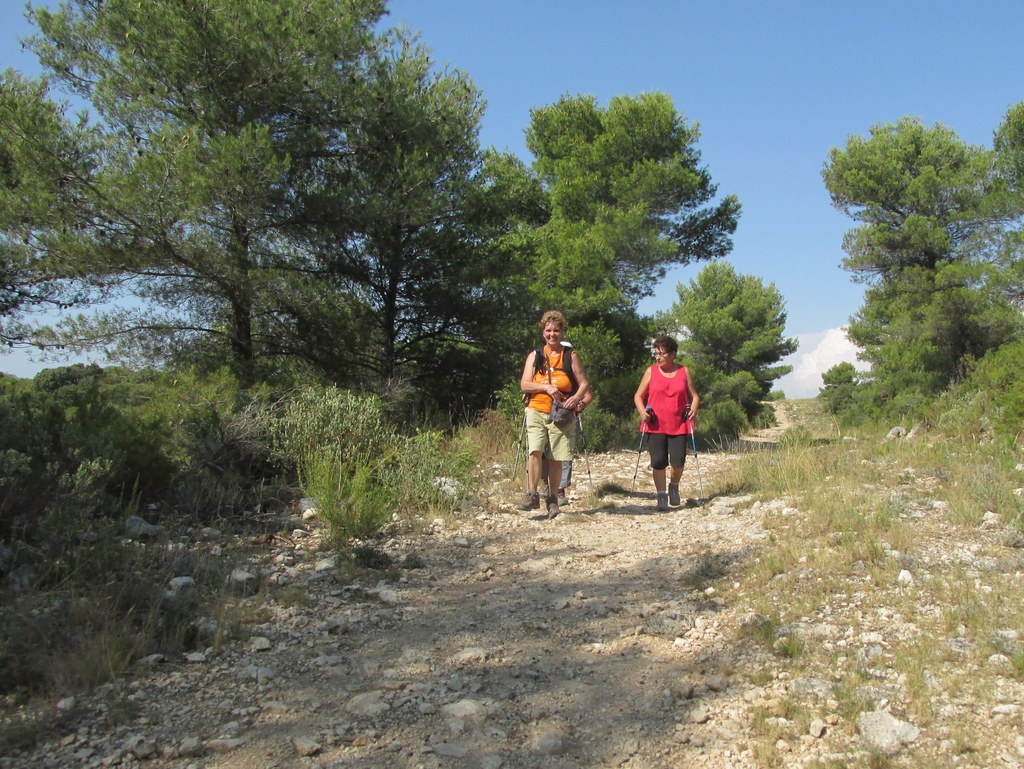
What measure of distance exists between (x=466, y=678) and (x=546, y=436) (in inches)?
136

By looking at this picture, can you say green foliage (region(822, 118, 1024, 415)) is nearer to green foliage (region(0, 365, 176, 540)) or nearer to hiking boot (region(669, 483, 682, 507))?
hiking boot (region(669, 483, 682, 507))

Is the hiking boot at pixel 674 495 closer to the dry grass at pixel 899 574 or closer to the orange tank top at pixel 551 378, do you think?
the dry grass at pixel 899 574

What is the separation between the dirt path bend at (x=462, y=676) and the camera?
2.86 meters

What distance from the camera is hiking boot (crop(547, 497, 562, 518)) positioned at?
679 centimetres

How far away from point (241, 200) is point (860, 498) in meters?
6.95

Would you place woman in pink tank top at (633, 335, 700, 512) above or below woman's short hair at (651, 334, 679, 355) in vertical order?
below

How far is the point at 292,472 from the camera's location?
24.9 ft

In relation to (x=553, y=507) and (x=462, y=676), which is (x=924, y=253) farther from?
(x=462, y=676)

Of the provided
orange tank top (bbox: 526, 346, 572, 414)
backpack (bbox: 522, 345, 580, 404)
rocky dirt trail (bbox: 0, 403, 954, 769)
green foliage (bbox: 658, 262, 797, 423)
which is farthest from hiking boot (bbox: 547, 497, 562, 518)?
green foliage (bbox: 658, 262, 797, 423)

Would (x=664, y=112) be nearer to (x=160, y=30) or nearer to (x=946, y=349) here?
(x=946, y=349)

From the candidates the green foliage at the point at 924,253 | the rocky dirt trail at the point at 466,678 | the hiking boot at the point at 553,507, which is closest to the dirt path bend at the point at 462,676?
the rocky dirt trail at the point at 466,678

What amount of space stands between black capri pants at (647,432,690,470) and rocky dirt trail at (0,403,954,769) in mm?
1490

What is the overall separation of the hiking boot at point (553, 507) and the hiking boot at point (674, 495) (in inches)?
45.3

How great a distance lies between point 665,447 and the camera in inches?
276
